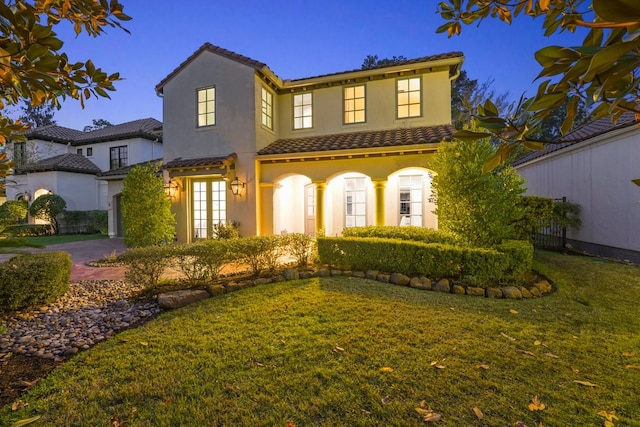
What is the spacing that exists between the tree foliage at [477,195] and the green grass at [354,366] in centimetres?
187

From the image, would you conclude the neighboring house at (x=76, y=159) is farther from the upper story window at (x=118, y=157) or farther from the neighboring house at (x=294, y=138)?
the neighboring house at (x=294, y=138)

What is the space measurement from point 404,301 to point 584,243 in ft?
33.7

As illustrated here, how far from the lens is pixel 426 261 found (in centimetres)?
646

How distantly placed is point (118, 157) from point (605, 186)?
91.8 feet

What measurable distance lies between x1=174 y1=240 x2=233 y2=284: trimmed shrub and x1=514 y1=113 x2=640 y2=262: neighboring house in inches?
363

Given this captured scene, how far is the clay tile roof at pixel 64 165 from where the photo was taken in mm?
19438

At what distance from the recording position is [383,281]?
6602 millimetres

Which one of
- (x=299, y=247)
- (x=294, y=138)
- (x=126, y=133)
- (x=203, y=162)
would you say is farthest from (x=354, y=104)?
(x=126, y=133)

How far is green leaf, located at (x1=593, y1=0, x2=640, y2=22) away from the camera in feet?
2.61

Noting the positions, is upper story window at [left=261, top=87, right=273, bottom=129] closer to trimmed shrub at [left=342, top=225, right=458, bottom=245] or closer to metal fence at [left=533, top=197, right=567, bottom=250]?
trimmed shrub at [left=342, top=225, right=458, bottom=245]

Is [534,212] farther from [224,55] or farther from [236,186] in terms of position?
[224,55]

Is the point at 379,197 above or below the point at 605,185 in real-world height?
below

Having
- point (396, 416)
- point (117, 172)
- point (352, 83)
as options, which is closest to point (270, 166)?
point (352, 83)

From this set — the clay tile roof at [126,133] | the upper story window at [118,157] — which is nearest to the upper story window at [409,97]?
the clay tile roof at [126,133]
